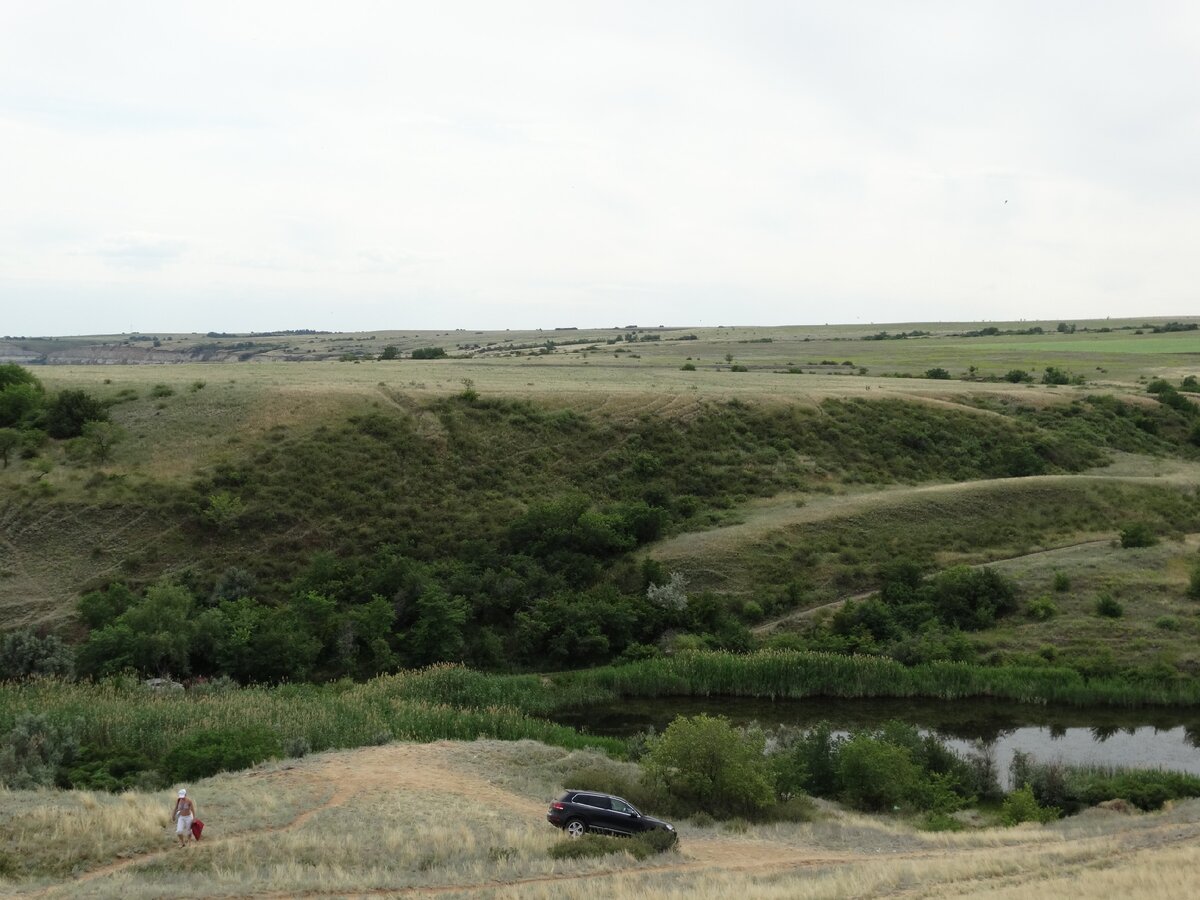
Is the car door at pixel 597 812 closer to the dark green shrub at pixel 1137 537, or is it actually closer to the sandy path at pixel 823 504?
the sandy path at pixel 823 504

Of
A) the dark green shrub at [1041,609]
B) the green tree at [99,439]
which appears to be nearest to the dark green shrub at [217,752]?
the green tree at [99,439]

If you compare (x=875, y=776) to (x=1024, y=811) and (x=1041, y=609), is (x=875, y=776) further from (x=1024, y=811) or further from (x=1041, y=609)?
(x=1041, y=609)

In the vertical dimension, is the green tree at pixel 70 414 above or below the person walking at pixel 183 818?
above

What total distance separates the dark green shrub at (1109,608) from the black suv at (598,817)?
88.1ft

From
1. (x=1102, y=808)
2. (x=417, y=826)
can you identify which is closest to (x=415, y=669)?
(x=417, y=826)

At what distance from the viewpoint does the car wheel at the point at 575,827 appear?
21000mm

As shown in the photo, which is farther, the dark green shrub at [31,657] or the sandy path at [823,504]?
the sandy path at [823,504]

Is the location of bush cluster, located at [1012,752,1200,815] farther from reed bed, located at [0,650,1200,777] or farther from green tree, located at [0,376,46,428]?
green tree, located at [0,376,46,428]

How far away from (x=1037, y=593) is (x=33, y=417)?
48287mm

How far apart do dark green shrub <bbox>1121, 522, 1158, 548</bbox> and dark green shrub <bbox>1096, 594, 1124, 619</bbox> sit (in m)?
6.44

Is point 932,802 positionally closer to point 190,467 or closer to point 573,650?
point 573,650

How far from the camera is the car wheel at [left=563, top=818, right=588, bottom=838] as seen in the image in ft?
68.9

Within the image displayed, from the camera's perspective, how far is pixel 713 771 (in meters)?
24.2

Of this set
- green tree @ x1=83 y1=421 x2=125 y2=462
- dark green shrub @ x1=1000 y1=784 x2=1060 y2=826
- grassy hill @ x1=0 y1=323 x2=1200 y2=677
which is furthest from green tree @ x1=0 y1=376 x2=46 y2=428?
dark green shrub @ x1=1000 y1=784 x2=1060 y2=826
